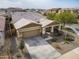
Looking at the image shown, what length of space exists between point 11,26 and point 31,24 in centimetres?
790

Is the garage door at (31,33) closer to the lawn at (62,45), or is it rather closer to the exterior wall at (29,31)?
the exterior wall at (29,31)

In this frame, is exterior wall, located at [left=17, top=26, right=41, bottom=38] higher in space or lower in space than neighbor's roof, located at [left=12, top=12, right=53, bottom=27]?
lower

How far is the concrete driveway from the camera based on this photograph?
15.5 m

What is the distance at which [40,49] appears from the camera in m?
17.8

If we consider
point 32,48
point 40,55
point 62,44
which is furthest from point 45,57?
point 62,44

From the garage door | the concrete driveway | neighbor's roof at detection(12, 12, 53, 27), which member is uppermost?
neighbor's roof at detection(12, 12, 53, 27)

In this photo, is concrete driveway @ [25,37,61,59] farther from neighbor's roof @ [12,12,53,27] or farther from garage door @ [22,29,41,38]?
neighbor's roof @ [12,12,53,27]

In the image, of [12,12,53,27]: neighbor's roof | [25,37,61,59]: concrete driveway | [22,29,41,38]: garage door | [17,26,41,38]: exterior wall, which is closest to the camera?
[25,37,61,59]: concrete driveway

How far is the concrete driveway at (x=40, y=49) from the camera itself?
15.5m

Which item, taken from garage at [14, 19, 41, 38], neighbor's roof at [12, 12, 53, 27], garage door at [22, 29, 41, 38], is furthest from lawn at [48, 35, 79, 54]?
neighbor's roof at [12, 12, 53, 27]

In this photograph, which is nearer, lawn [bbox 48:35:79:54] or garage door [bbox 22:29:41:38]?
lawn [bbox 48:35:79:54]

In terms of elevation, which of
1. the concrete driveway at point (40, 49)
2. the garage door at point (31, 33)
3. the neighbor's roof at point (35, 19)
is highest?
the neighbor's roof at point (35, 19)

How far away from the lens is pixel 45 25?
24219mm

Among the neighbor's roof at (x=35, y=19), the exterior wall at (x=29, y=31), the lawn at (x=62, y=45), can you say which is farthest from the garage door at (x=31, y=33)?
the lawn at (x=62, y=45)
